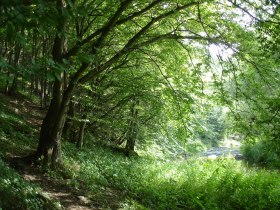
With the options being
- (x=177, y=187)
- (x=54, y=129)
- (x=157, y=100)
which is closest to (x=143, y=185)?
(x=177, y=187)

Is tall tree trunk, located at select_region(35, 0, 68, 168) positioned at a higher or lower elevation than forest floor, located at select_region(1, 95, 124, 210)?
higher

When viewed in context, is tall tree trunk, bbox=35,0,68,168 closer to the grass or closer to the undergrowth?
the grass

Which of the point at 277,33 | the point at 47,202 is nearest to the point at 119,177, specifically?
the point at 47,202

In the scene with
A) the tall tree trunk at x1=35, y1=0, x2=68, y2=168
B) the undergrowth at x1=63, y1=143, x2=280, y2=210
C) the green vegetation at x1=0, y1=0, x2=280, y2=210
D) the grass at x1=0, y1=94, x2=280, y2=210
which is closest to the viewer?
the green vegetation at x1=0, y1=0, x2=280, y2=210

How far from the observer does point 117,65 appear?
1173 centimetres

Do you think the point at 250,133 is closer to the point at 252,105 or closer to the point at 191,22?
the point at 252,105

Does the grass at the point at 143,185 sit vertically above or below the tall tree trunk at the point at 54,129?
below

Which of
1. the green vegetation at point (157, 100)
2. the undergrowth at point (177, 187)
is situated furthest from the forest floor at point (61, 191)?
the undergrowth at point (177, 187)

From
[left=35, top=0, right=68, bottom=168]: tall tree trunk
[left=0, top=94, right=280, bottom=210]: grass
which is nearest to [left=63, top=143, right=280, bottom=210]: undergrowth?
[left=0, top=94, right=280, bottom=210]: grass

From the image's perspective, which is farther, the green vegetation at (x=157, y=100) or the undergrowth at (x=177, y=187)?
the undergrowth at (x=177, y=187)

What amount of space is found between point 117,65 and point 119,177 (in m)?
4.32

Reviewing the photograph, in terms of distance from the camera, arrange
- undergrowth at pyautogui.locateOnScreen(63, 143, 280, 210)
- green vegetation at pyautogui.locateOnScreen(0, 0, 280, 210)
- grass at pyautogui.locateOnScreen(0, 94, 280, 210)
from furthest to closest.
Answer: undergrowth at pyautogui.locateOnScreen(63, 143, 280, 210)
grass at pyautogui.locateOnScreen(0, 94, 280, 210)
green vegetation at pyautogui.locateOnScreen(0, 0, 280, 210)

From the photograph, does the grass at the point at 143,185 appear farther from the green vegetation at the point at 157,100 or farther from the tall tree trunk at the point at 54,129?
the tall tree trunk at the point at 54,129

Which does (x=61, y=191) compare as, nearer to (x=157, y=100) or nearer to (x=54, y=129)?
(x=54, y=129)
